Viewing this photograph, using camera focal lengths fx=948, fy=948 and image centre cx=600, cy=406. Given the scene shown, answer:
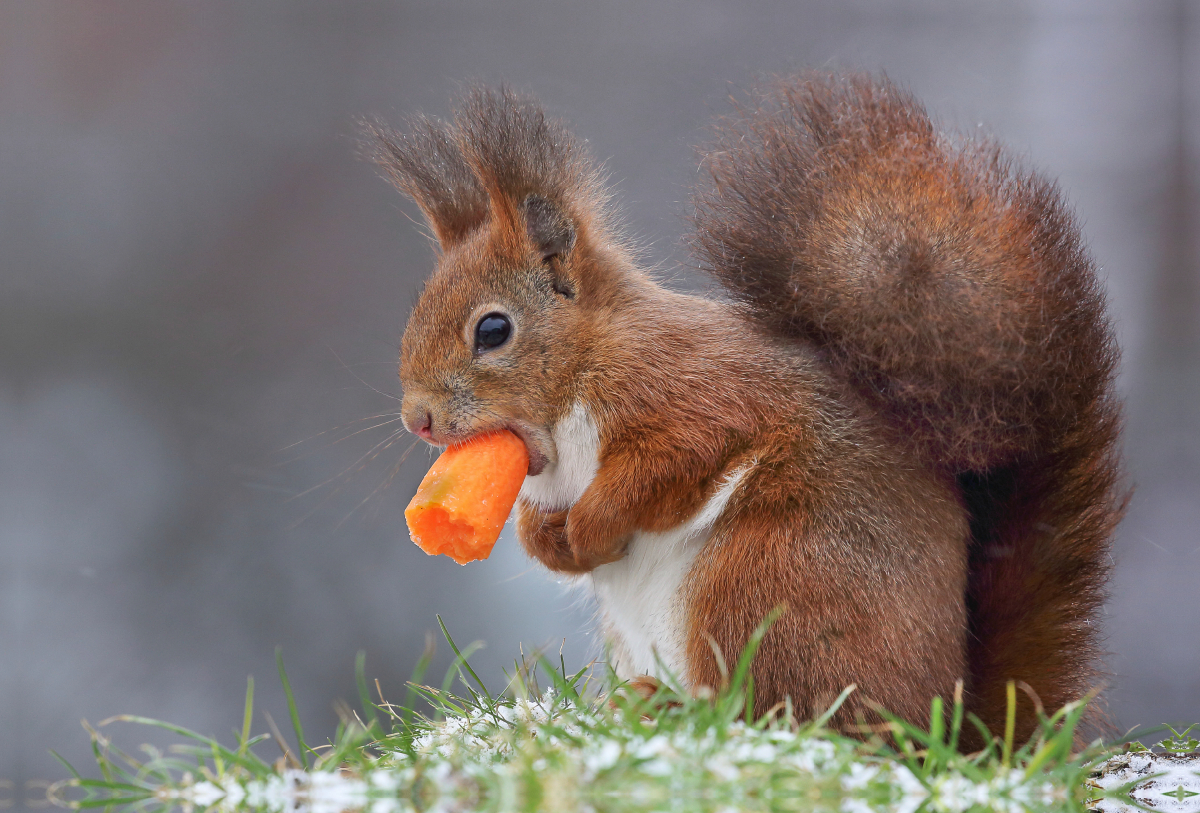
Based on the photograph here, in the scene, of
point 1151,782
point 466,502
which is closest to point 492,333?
point 466,502

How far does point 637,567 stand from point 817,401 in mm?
341

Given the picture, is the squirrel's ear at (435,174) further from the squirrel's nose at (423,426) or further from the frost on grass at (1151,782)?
the frost on grass at (1151,782)

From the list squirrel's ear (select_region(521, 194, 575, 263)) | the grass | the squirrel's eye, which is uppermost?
squirrel's ear (select_region(521, 194, 575, 263))

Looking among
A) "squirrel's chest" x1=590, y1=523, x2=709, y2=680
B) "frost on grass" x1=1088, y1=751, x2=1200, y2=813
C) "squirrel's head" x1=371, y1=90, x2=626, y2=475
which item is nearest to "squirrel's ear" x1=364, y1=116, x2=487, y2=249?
"squirrel's head" x1=371, y1=90, x2=626, y2=475

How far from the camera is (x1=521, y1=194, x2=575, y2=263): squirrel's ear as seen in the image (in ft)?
4.64

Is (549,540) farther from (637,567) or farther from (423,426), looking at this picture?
(423,426)

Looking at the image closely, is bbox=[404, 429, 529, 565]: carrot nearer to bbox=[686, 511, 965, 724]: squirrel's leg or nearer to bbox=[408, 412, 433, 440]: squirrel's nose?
bbox=[408, 412, 433, 440]: squirrel's nose

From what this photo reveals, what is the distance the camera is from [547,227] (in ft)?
4.65

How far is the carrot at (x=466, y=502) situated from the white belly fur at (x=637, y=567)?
87mm

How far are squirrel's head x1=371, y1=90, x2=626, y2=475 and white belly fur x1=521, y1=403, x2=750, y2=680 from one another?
Result: 1.4 inches

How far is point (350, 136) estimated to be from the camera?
230cm

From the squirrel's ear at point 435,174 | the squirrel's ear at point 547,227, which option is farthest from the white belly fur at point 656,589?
the squirrel's ear at point 435,174

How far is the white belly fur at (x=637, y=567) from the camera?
1256mm

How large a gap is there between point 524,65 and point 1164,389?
5.74 feet
